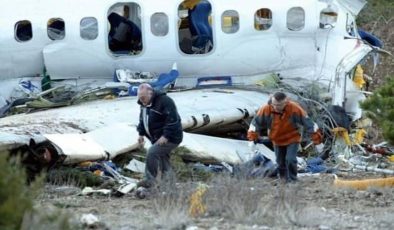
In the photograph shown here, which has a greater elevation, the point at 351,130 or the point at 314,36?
the point at 314,36

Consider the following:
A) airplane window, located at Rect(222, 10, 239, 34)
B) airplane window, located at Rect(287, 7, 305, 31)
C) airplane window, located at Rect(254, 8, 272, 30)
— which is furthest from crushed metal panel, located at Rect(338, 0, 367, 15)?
airplane window, located at Rect(222, 10, 239, 34)

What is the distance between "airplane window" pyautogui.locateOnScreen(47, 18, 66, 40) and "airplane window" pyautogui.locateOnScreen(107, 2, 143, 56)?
0.92 m

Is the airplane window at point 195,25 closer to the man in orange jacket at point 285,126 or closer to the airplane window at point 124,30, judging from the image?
the airplane window at point 124,30

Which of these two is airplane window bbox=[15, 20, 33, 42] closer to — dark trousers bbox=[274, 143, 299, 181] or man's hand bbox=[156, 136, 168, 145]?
dark trousers bbox=[274, 143, 299, 181]

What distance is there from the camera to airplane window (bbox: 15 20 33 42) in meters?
21.9

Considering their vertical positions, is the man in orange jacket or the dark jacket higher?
the dark jacket

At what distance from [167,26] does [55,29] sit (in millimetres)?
2189

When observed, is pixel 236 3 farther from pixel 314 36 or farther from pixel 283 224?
pixel 283 224

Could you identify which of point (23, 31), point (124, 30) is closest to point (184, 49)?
point (124, 30)

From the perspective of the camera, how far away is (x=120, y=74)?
70.7 ft

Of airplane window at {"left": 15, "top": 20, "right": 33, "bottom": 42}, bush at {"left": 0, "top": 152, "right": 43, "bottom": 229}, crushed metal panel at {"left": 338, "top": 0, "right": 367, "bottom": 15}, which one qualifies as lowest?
airplane window at {"left": 15, "top": 20, "right": 33, "bottom": 42}

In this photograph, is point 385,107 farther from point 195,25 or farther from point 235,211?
point 195,25

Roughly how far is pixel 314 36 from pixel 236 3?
1.63 m

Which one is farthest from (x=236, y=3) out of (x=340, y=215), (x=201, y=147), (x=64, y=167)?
(x=340, y=215)
